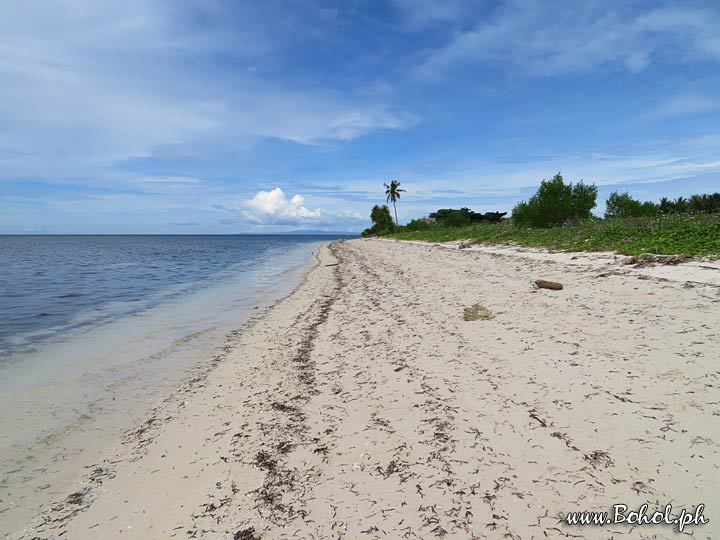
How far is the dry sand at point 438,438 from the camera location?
2.78 m

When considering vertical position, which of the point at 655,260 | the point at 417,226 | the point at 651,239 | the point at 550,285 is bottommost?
the point at 550,285

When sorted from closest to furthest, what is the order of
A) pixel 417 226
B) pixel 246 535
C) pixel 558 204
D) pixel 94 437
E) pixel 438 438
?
pixel 246 535, pixel 438 438, pixel 94 437, pixel 558 204, pixel 417 226

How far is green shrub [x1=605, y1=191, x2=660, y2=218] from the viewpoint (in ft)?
105

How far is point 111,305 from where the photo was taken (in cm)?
1350

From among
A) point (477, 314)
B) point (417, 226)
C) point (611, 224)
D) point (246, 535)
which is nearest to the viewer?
point (246, 535)

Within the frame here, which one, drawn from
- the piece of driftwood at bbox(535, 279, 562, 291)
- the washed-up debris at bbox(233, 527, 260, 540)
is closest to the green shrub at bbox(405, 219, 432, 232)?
the piece of driftwood at bbox(535, 279, 562, 291)

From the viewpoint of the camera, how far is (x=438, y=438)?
3.70 m

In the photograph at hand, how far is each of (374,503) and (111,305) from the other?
548 inches

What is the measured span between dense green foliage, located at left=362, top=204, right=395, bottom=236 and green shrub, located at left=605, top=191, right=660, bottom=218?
54833 millimetres

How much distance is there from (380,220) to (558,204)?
5937cm

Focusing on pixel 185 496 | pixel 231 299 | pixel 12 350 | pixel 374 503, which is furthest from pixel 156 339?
pixel 374 503

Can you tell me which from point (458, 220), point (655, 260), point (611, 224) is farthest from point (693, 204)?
point (458, 220)

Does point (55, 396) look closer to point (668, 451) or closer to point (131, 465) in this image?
point (131, 465)

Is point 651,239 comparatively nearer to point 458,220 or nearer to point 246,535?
point 246,535
